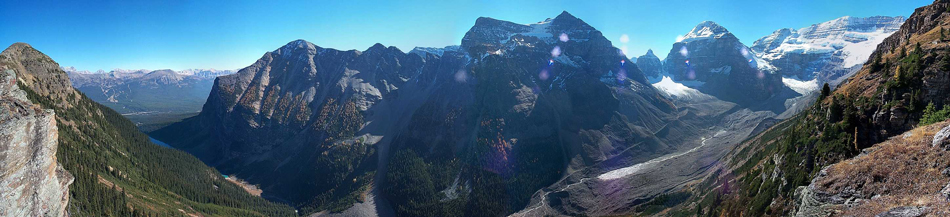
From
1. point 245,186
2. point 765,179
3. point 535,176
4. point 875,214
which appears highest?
point 875,214

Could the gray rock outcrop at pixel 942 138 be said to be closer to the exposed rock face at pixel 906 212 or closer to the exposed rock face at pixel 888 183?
the exposed rock face at pixel 888 183

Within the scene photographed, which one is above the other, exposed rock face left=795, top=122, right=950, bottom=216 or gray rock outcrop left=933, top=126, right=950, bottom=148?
gray rock outcrop left=933, top=126, right=950, bottom=148

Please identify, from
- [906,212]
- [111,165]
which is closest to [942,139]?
[906,212]

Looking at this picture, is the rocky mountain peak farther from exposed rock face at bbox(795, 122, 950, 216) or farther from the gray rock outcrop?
the gray rock outcrop

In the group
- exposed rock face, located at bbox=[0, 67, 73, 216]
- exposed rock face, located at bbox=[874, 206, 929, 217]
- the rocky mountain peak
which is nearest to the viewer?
exposed rock face, located at bbox=[874, 206, 929, 217]

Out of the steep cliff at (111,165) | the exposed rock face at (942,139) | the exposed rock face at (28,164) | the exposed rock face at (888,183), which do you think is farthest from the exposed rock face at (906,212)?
the steep cliff at (111,165)

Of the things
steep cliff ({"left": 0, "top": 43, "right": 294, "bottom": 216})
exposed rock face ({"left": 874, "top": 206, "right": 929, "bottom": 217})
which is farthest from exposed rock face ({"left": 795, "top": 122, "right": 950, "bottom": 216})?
steep cliff ({"left": 0, "top": 43, "right": 294, "bottom": 216})

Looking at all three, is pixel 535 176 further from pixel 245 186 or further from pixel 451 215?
pixel 245 186

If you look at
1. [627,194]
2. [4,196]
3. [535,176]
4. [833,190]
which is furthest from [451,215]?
[833,190]
